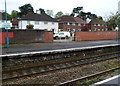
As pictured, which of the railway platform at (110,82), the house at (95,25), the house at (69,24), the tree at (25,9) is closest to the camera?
the railway platform at (110,82)

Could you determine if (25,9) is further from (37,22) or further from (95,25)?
(95,25)

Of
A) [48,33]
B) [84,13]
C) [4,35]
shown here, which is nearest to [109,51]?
[48,33]

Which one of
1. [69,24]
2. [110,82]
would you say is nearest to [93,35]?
[110,82]

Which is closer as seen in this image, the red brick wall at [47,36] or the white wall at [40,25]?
the red brick wall at [47,36]

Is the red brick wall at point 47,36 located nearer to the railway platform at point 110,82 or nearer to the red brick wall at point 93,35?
the red brick wall at point 93,35

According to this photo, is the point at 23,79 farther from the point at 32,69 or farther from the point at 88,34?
the point at 88,34

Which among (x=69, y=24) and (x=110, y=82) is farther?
(x=69, y=24)

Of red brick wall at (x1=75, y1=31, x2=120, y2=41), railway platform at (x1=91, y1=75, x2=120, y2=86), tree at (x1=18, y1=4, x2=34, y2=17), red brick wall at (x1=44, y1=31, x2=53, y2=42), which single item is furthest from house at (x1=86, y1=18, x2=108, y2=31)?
railway platform at (x1=91, y1=75, x2=120, y2=86)

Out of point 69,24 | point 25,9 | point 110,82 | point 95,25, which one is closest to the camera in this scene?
point 110,82

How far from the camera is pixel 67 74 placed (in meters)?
8.59

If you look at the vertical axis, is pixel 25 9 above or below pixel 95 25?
above

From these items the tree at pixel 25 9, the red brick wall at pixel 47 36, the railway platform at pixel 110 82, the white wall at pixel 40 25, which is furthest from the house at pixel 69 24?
the railway platform at pixel 110 82

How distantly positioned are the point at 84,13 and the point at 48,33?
217 feet

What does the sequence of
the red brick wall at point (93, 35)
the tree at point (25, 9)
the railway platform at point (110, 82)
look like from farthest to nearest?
1. the tree at point (25, 9)
2. the red brick wall at point (93, 35)
3. the railway platform at point (110, 82)
